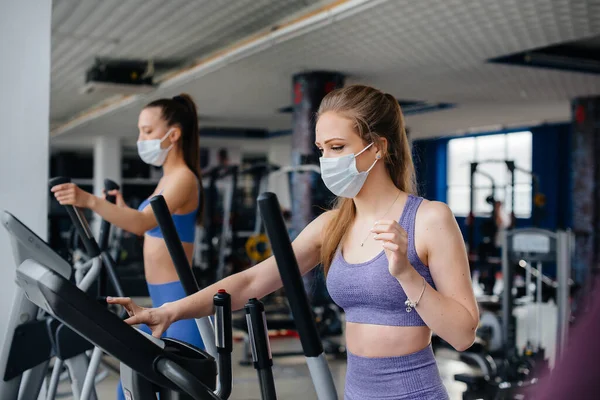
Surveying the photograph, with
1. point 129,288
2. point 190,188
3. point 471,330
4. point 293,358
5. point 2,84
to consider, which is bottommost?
point 293,358

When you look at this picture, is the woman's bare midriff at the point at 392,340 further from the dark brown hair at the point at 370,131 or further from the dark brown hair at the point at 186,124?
the dark brown hair at the point at 186,124

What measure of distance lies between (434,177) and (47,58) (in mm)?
13169

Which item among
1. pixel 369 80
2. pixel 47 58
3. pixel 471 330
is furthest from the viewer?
pixel 369 80

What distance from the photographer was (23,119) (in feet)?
8.52

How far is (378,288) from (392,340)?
0.12 metres

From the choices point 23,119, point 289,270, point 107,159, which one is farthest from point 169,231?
point 107,159

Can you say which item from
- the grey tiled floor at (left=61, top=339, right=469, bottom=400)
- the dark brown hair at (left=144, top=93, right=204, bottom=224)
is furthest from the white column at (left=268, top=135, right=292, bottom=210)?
the dark brown hair at (left=144, top=93, right=204, bottom=224)

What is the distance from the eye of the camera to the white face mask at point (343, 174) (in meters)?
1.52

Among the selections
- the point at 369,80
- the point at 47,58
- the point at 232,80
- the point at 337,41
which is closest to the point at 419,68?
the point at 369,80

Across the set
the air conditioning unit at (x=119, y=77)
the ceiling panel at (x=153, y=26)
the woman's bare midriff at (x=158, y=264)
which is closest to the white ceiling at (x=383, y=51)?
the ceiling panel at (x=153, y=26)

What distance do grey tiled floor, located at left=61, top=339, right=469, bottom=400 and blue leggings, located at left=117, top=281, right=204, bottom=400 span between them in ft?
7.77

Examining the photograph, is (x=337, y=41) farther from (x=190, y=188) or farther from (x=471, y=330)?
(x=471, y=330)

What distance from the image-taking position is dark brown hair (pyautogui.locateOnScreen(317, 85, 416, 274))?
1.50 m

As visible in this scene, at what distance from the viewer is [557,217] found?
12.4 m
